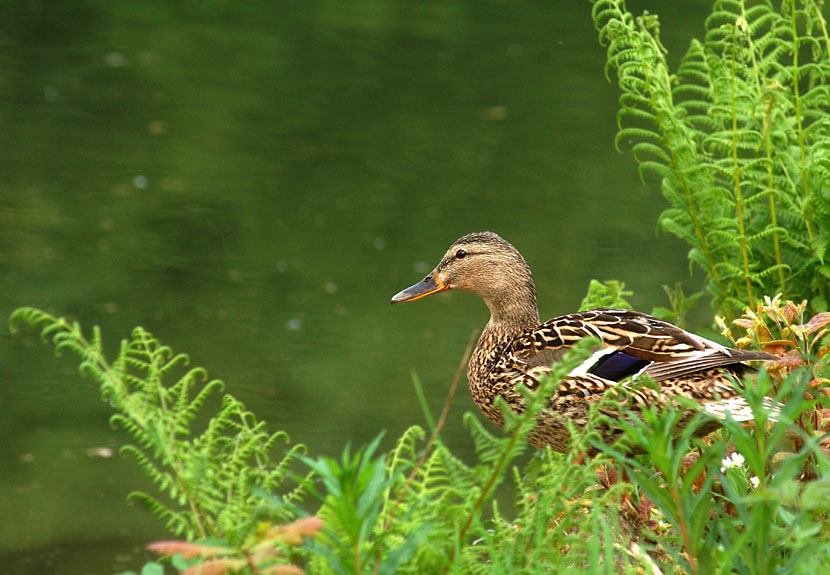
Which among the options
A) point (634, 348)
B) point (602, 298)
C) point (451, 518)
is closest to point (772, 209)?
point (602, 298)

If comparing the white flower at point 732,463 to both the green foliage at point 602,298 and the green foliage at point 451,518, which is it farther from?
the green foliage at point 602,298

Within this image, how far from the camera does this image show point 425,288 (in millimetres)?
4855

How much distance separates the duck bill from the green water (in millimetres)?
1042

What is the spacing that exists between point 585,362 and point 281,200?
4.84 metres

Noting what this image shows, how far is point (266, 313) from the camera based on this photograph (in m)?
6.90

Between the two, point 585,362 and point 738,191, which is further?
point 738,191

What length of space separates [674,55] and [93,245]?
17.8 feet

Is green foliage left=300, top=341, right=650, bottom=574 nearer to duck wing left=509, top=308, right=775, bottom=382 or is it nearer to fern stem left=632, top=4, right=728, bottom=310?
duck wing left=509, top=308, right=775, bottom=382

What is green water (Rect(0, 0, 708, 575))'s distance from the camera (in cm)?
584

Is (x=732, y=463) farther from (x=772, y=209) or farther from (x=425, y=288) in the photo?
(x=425, y=288)

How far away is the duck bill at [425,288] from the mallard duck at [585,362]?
0.26 m

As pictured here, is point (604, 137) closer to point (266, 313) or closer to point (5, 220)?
point (266, 313)

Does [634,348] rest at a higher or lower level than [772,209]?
lower

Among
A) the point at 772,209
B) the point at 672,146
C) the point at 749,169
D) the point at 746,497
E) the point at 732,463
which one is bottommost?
the point at 732,463
